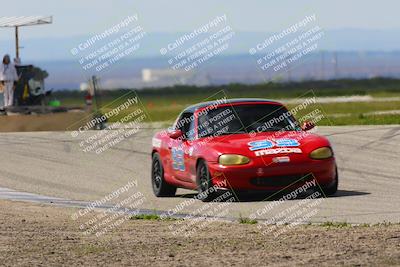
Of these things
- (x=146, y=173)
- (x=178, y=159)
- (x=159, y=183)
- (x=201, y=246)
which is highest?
(x=201, y=246)

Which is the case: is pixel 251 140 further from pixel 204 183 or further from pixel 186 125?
pixel 186 125

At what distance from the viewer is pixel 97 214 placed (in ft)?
46.3

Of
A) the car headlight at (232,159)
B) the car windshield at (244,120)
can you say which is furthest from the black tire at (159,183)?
the car headlight at (232,159)

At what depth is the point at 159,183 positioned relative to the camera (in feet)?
56.6

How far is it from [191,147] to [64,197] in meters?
2.25

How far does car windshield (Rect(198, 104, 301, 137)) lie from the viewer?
16.0m

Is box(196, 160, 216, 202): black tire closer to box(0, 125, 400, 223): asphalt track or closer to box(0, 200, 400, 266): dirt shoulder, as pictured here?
→ box(0, 125, 400, 223): asphalt track

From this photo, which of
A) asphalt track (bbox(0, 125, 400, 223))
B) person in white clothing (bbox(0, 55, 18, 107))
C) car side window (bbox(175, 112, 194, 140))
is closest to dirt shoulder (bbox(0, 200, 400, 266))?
asphalt track (bbox(0, 125, 400, 223))

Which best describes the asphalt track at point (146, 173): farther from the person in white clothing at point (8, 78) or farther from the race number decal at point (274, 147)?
the person in white clothing at point (8, 78)

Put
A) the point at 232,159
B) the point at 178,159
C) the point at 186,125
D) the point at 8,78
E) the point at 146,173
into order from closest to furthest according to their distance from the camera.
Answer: the point at 232,159
the point at 178,159
the point at 186,125
the point at 146,173
the point at 8,78

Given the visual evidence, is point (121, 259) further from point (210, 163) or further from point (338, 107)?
point (338, 107)

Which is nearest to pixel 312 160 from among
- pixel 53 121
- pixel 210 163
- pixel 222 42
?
pixel 210 163

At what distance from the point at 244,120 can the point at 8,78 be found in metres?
16.5

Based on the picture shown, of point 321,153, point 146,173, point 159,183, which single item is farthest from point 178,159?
point 146,173
